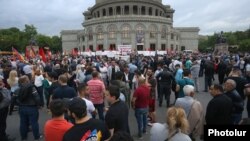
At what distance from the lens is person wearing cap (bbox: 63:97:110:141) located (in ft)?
12.7

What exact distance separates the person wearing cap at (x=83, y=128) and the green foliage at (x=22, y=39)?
83722mm

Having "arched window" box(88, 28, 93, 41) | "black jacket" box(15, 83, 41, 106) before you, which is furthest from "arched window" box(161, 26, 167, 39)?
"black jacket" box(15, 83, 41, 106)

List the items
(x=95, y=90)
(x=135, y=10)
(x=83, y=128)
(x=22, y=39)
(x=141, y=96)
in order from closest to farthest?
1. (x=83, y=128)
2. (x=141, y=96)
3. (x=95, y=90)
4. (x=135, y=10)
5. (x=22, y=39)

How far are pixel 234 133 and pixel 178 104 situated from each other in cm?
208

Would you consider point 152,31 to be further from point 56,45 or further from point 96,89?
point 96,89

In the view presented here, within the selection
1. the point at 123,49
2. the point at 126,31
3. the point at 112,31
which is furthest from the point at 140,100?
the point at 112,31

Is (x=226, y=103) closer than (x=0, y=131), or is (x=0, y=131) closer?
(x=226, y=103)

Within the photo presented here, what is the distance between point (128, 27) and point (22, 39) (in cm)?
4598

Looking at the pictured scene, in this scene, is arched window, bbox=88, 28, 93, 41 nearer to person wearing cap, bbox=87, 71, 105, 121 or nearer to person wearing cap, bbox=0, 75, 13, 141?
person wearing cap, bbox=87, 71, 105, 121

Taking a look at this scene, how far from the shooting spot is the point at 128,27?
269 feet

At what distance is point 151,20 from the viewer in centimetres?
8338

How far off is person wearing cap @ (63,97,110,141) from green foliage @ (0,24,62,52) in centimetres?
8372

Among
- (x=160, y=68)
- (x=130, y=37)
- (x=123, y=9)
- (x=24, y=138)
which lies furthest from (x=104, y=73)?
(x=123, y=9)

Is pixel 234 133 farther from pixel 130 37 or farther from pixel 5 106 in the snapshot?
pixel 130 37
